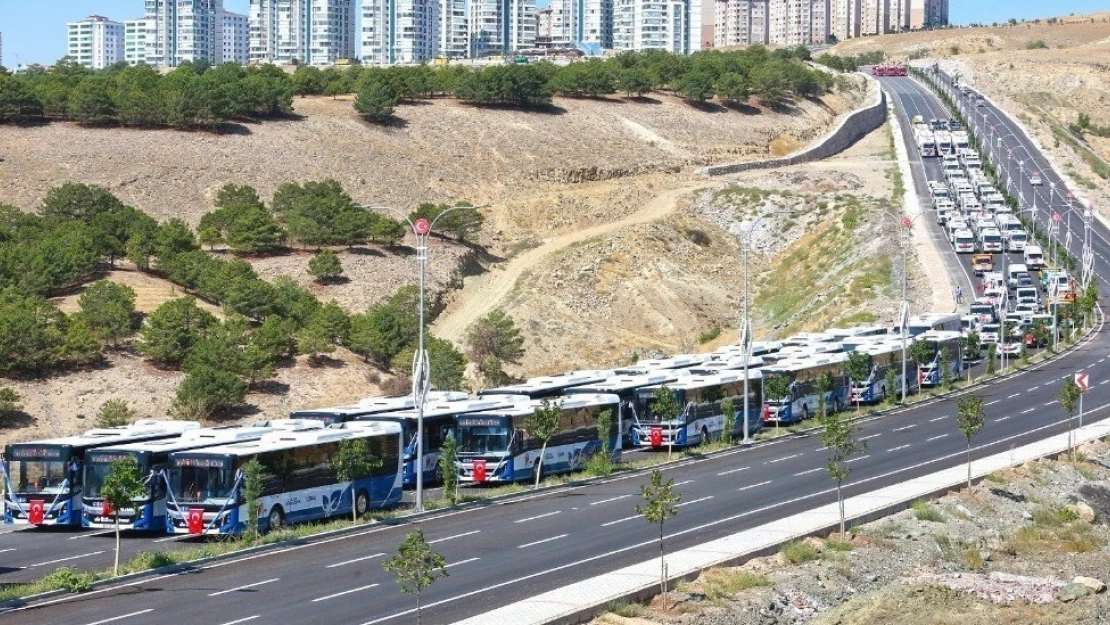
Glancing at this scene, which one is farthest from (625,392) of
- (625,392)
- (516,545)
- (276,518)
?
(516,545)

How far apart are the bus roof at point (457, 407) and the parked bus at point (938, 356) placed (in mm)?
27570

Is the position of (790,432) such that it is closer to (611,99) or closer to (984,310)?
(984,310)

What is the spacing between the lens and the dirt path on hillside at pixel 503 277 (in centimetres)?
9475

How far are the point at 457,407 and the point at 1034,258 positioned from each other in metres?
67.3

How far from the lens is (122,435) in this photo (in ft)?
141

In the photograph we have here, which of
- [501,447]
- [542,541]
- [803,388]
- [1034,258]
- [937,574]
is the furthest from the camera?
[1034,258]

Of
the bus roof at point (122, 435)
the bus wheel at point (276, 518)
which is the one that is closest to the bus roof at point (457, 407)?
the bus roof at point (122, 435)

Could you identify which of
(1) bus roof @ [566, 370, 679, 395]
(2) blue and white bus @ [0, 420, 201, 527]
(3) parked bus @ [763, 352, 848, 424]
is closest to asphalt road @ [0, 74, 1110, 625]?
(2) blue and white bus @ [0, 420, 201, 527]

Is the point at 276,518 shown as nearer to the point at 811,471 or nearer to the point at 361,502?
the point at 361,502

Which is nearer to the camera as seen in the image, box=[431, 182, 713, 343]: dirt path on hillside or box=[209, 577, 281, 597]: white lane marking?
box=[209, 577, 281, 597]: white lane marking

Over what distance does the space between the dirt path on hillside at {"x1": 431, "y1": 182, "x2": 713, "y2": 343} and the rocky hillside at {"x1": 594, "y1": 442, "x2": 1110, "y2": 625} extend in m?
49.2

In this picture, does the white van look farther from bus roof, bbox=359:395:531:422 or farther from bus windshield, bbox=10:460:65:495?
bus windshield, bbox=10:460:65:495

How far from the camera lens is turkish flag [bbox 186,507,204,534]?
38.6 meters

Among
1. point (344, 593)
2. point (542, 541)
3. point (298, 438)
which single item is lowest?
point (542, 541)
